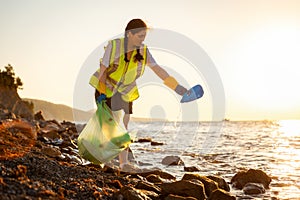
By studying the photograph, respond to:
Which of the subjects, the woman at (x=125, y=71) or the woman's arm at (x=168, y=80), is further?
the woman's arm at (x=168, y=80)

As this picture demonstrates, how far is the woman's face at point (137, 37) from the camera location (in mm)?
6598

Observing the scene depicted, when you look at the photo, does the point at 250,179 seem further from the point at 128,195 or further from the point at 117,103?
the point at 128,195

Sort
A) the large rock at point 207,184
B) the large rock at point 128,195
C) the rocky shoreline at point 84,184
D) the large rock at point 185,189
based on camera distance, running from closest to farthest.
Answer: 1. the rocky shoreline at point 84,184
2. the large rock at point 128,195
3. the large rock at point 185,189
4. the large rock at point 207,184

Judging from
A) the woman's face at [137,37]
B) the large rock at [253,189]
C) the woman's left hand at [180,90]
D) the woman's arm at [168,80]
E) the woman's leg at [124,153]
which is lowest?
the large rock at [253,189]

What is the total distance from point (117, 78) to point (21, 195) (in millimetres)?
3331

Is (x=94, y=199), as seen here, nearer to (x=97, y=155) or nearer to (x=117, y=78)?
(x=97, y=155)

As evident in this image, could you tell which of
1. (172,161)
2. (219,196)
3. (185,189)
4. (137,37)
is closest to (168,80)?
(137,37)

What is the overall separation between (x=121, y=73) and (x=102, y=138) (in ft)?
3.75

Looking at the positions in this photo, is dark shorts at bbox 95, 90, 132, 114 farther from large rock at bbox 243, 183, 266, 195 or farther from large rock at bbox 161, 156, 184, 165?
large rock at bbox 161, 156, 184, 165

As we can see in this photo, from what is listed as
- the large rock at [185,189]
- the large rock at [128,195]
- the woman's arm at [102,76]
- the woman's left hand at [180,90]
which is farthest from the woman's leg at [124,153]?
the large rock at [128,195]

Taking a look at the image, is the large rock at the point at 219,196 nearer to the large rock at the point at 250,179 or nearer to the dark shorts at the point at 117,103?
the large rock at the point at 250,179

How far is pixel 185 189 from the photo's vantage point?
5691 mm

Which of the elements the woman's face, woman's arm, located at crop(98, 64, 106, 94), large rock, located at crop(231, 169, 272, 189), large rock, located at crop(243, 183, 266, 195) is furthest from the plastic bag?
large rock, located at crop(231, 169, 272, 189)

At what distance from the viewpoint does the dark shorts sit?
6.98 m
